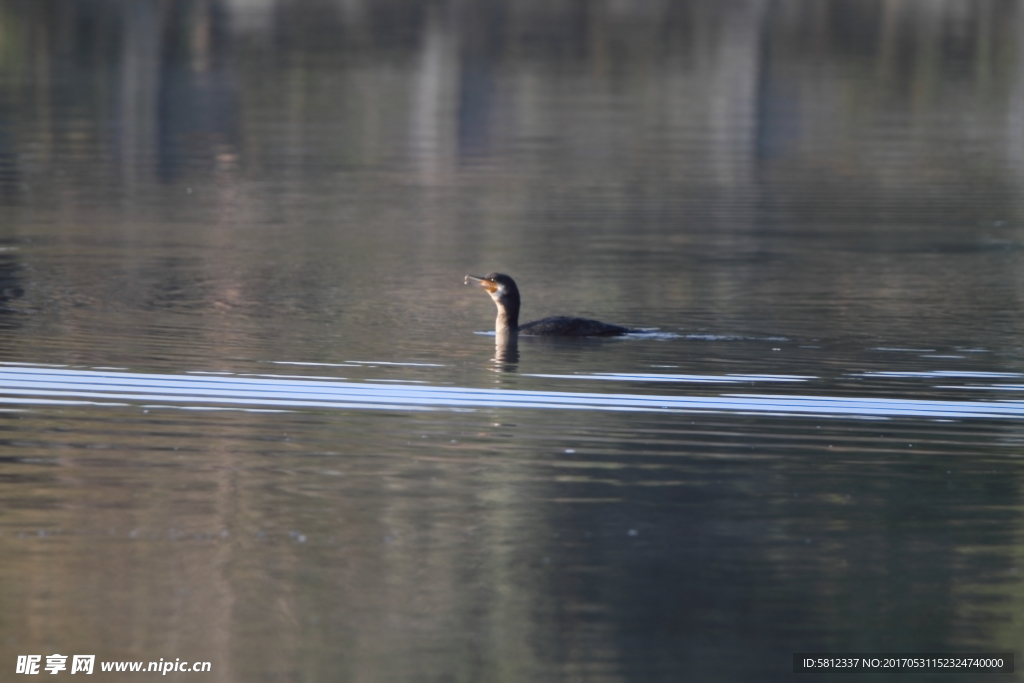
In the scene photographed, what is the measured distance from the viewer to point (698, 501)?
9969mm

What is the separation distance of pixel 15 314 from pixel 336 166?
13.8 meters

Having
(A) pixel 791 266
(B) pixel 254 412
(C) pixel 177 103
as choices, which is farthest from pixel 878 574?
(C) pixel 177 103

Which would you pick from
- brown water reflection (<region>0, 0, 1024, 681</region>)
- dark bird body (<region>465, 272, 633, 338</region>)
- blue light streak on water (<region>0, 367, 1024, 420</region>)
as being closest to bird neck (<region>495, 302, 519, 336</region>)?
dark bird body (<region>465, 272, 633, 338</region>)

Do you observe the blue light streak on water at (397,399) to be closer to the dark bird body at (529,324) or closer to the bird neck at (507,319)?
the dark bird body at (529,324)

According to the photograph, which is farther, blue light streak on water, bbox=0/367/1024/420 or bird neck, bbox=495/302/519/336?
bird neck, bbox=495/302/519/336

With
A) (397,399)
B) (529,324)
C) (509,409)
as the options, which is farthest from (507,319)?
(509,409)

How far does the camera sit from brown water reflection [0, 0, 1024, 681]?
8.28m

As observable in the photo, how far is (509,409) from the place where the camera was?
1247cm

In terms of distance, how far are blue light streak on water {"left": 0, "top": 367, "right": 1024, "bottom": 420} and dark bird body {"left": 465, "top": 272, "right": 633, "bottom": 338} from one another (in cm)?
220

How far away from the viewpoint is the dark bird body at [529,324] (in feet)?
50.2

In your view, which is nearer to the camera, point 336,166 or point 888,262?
point 888,262

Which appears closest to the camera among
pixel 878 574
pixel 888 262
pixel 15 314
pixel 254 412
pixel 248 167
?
pixel 878 574

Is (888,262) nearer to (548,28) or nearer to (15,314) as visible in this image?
(15,314)

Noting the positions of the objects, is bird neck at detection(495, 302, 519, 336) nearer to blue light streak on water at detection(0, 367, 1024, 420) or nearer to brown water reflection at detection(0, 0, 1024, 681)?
brown water reflection at detection(0, 0, 1024, 681)
